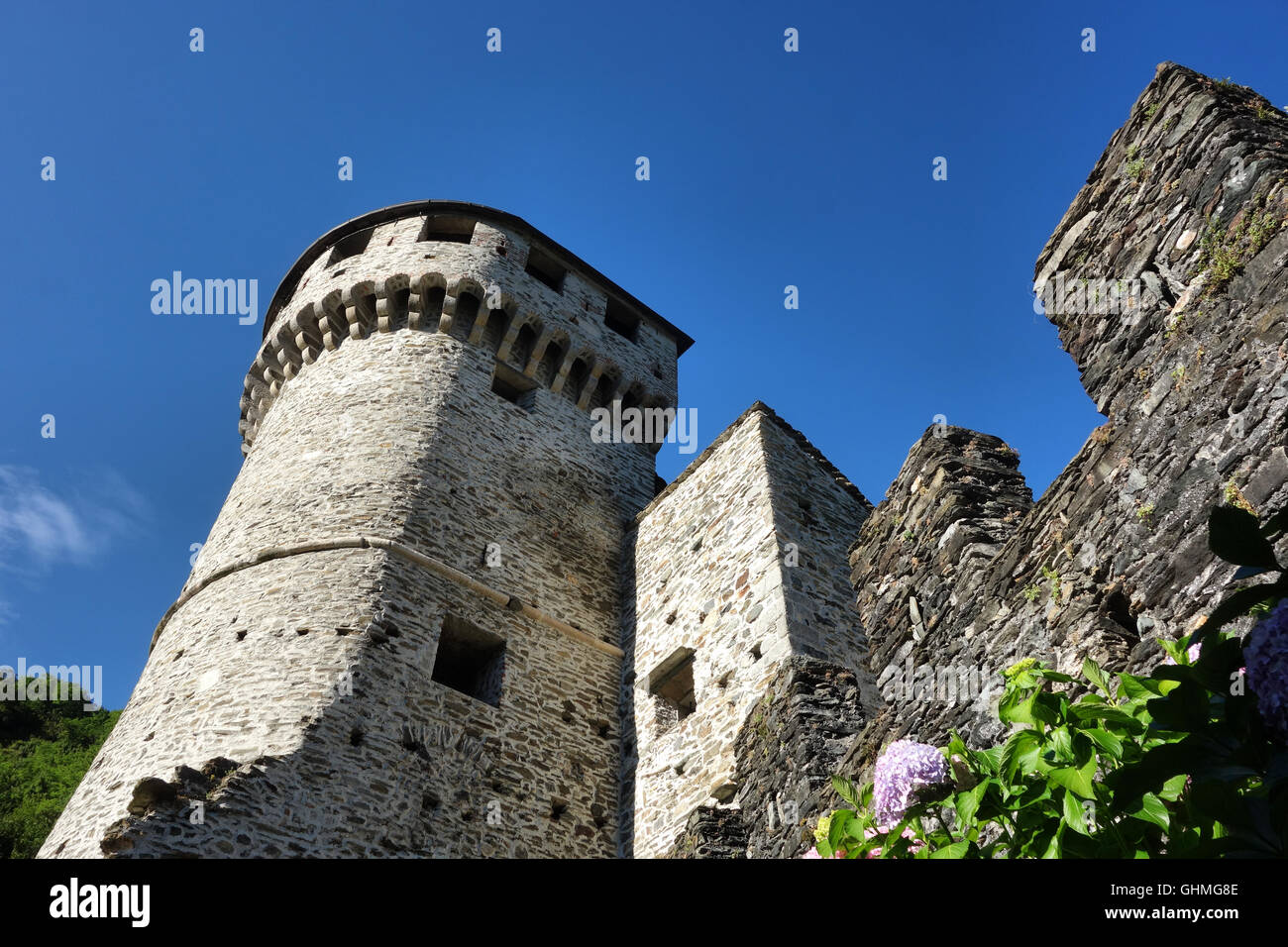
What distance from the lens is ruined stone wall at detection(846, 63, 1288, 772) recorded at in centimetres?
266

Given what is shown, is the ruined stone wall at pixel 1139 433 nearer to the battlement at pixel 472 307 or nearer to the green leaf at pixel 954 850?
the green leaf at pixel 954 850

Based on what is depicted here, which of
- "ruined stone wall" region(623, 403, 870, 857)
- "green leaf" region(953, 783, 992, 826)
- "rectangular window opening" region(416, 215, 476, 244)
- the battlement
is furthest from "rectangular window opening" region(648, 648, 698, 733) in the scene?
"rectangular window opening" region(416, 215, 476, 244)

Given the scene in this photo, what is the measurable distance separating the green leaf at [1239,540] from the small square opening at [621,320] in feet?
46.4

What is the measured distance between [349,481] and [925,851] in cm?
861

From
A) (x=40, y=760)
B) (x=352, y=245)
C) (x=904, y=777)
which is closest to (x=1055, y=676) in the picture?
(x=904, y=777)

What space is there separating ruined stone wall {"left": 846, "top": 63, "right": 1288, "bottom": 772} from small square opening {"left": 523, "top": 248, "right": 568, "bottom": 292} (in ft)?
39.0

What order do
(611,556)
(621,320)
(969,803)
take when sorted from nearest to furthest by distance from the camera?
(969,803) → (611,556) → (621,320)

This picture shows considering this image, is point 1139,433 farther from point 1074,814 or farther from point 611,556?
point 611,556

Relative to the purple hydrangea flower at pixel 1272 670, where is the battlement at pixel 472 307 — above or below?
above

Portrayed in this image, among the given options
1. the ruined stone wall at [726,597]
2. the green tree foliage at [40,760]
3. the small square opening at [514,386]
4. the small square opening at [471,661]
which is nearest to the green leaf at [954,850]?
the ruined stone wall at [726,597]

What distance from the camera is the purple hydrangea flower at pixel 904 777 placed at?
2373mm

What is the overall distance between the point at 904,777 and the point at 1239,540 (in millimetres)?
1083

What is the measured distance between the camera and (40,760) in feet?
63.1
